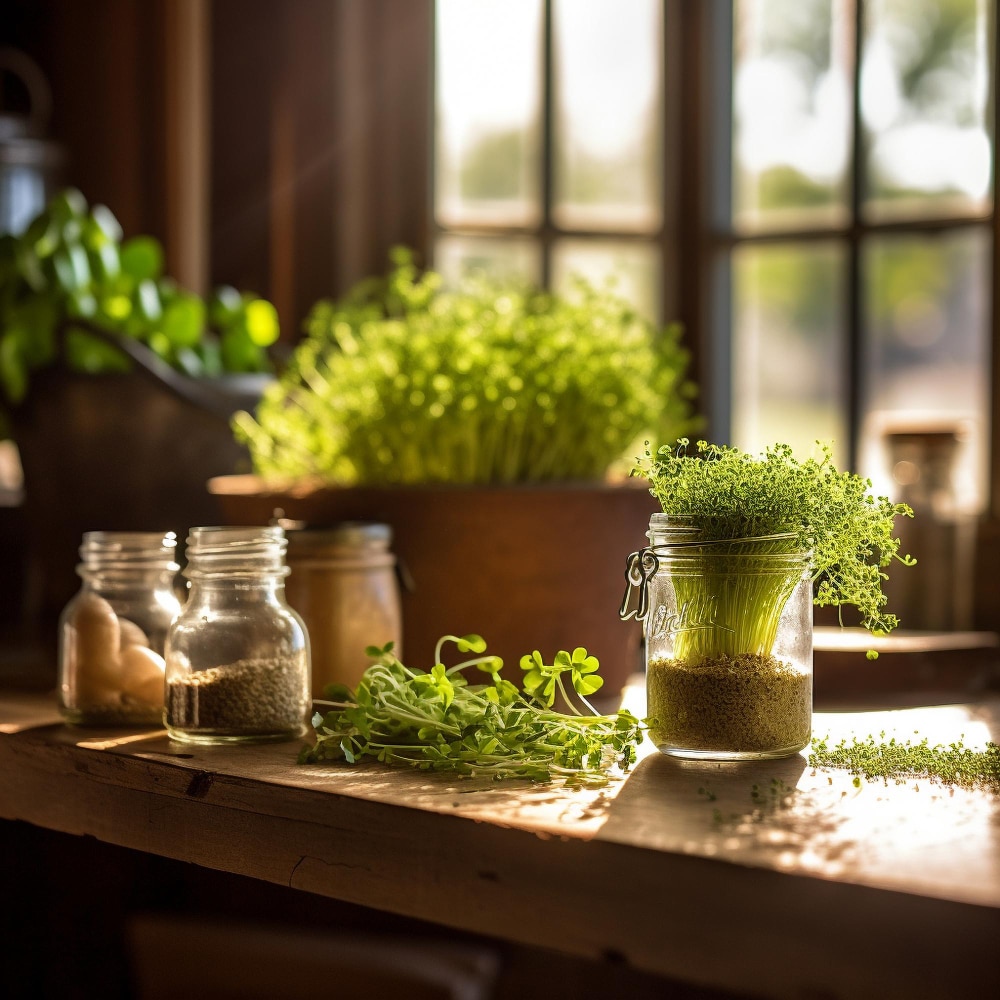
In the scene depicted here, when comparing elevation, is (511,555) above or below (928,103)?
below

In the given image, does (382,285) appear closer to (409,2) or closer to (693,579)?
(409,2)

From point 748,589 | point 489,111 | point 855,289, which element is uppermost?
point 489,111

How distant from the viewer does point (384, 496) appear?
1.00m

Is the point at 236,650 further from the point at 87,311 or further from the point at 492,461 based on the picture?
the point at 87,311

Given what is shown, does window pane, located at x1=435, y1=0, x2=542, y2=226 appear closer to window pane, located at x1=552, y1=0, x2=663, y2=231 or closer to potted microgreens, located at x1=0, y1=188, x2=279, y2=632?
window pane, located at x1=552, y1=0, x2=663, y2=231

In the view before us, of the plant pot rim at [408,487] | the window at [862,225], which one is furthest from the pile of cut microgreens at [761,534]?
the window at [862,225]

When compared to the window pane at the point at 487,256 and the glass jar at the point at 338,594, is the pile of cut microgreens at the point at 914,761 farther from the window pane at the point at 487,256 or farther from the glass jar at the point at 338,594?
the window pane at the point at 487,256

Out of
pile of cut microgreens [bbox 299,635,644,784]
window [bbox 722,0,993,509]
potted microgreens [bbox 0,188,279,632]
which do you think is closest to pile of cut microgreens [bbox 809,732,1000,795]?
pile of cut microgreens [bbox 299,635,644,784]

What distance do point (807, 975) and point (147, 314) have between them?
1.01 meters

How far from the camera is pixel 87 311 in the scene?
4.18ft

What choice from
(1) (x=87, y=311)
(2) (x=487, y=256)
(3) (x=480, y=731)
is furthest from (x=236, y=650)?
(2) (x=487, y=256)

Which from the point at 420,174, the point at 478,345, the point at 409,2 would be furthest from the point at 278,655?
the point at 409,2

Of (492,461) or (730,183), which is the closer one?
(492,461)

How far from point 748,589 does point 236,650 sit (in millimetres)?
336
